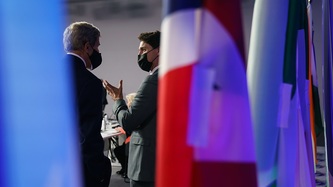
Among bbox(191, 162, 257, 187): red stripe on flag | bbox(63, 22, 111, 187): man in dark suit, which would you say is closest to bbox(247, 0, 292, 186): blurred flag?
bbox(191, 162, 257, 187): red stripe on flag

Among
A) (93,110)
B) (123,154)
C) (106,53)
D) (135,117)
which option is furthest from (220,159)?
(106,53)

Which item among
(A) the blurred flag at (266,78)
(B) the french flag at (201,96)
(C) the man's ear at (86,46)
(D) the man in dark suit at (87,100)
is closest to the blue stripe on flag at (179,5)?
(B) the french flag at (201,96)

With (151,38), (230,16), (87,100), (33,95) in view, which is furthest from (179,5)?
(151,38)

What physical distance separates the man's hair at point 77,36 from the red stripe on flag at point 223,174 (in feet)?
3.20

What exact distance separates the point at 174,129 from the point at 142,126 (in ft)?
3.92

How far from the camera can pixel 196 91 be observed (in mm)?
488

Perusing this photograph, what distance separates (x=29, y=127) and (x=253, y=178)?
1.07 feet

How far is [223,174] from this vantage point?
1.75 feet

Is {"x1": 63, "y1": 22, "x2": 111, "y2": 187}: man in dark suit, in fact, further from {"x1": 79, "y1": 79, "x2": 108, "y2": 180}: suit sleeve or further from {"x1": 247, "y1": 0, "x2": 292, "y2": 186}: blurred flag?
{"x1": 247, "y1": 0, "x2": 292, "y2": 186}: blurred flag

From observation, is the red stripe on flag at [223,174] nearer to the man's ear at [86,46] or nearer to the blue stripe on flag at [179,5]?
the blue stripe on flag at [179,5]

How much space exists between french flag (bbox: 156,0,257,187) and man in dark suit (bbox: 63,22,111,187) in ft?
2.74

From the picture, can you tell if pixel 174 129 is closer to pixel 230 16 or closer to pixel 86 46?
pixel 230 16

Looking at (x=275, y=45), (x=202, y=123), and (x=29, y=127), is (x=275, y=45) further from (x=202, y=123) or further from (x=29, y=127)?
(x=29, y=127)

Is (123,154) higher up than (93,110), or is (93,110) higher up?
(93,110)
